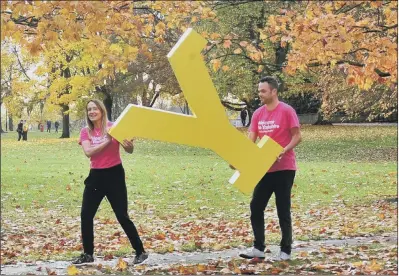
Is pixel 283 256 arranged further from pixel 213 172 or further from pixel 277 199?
pixel 213 172

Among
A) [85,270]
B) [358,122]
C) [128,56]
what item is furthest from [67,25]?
[358,122]

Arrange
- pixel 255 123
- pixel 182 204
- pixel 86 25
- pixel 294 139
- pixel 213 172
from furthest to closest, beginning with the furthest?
pixel 213 172 < pixel 182 204 < pixel 86 25 < pixel 255 123 < pixel 294 139

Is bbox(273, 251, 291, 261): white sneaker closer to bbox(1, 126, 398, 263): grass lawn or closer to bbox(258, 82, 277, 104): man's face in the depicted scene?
bbox(1, 126, 398, 263): grass lawn

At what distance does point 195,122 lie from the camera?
19.7 feet

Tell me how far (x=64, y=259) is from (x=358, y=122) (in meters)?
40.1

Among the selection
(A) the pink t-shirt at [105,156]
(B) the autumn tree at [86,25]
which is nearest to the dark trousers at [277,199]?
(A) the pink t-shirt at [105,156]

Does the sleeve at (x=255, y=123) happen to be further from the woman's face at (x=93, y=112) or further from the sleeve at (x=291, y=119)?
the woman's face at (x=93, y=112)

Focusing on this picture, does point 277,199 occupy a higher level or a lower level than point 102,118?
lower

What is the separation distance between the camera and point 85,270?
6.64 metres

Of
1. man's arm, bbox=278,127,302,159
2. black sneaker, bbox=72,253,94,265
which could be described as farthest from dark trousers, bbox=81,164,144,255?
man's arm, bbox=278,127,302,159

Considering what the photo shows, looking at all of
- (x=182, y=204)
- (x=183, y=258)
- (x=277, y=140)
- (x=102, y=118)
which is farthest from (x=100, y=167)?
(x=182, y=204)

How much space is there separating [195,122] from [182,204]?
26.4 ft

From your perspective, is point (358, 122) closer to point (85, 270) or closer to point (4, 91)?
point (4, 91)

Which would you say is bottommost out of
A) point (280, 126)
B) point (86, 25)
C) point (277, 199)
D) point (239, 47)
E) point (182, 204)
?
point (182, 204)
